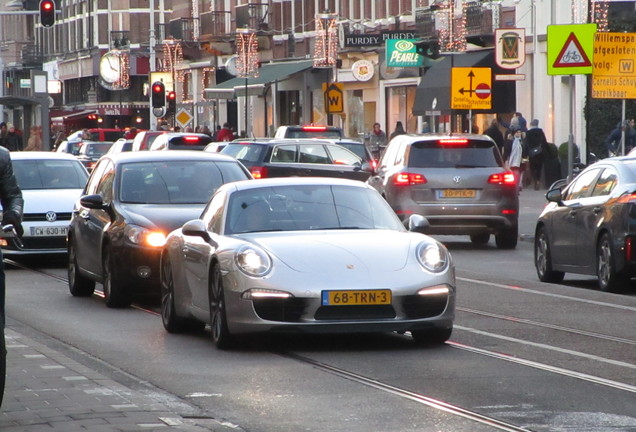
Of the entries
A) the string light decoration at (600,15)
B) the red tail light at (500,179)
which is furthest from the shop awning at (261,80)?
the red tail light at (500,179)

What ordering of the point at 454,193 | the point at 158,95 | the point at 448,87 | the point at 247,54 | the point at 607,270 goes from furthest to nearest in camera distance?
the point at 247,54
the point at 158,95
the point at 448,87
the point at 454,193
the point at 607,270

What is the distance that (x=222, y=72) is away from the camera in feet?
243

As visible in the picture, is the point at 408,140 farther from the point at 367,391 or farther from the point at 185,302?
the point at 367,391

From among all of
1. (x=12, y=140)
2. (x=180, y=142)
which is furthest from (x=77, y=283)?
(x=12, y=140)

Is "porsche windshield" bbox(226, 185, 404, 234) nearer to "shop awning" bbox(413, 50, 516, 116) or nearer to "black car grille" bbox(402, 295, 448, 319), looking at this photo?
"black car grille" bbox(402, 295, 448, 319)

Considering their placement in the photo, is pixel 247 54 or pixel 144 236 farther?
pixel 247 54

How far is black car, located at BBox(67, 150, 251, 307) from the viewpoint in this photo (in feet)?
52.8

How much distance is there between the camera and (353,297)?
11875mm

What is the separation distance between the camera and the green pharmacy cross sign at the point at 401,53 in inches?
1992

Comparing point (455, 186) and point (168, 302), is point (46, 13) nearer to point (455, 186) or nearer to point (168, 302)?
point (455, 186)

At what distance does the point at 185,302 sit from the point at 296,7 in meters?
53.4

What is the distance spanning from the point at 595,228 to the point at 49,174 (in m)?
8.64

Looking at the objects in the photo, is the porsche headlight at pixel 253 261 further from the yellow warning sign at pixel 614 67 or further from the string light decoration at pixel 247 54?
the string light decoration at pixel 247 54

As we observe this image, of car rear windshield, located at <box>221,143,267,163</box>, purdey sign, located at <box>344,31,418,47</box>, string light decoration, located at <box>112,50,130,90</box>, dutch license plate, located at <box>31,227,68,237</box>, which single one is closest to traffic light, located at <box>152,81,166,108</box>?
purdey sign, located at <box>344,31,418,47</box>
